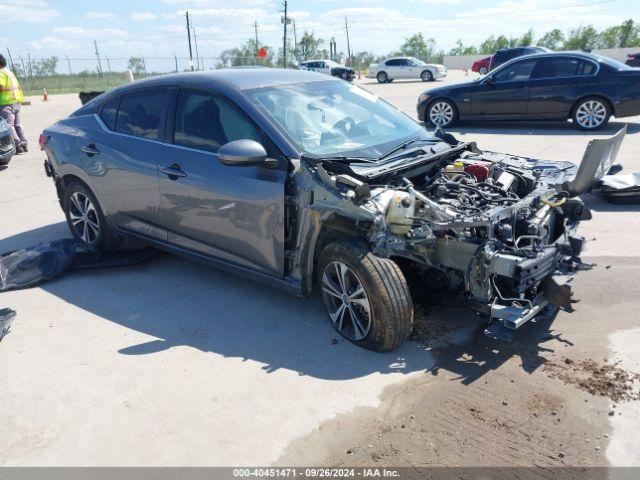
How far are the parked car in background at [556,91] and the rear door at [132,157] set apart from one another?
926 centimetres

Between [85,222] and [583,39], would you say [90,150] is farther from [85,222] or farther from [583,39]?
[583,39]

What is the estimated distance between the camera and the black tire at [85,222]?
18.5 feet

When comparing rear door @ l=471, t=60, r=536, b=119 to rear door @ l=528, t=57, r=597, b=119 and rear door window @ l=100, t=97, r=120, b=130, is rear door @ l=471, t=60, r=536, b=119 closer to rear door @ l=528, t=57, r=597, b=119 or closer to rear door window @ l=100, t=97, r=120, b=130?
rear door @ l=528, t=57, r=597, b=119

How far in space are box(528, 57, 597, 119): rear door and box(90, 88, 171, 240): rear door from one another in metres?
9.35

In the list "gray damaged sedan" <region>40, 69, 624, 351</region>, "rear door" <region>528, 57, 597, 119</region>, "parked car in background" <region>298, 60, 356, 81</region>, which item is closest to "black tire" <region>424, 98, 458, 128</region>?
"rear door" <region>528, 57, 597, 119</region>

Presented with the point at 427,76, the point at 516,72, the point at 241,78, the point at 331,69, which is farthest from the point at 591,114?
the point at 331,69

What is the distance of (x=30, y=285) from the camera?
521 centimetres

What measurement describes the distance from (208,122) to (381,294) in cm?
204

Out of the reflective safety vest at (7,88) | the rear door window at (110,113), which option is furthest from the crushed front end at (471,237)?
the reflective safety vest at (7,88)

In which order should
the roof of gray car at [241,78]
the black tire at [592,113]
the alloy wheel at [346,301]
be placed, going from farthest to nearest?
the black tire at [592,113], the roof of gray car at [241,78], the alloy wheel at [346,301]

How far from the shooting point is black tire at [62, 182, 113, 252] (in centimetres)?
563

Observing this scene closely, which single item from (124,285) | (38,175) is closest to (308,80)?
(124,285)

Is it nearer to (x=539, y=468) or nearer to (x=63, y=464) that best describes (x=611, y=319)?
(x=539, y=468)

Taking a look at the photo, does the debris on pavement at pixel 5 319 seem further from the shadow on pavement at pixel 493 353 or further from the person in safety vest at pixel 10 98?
the person in safety vest at pixel 10 98
